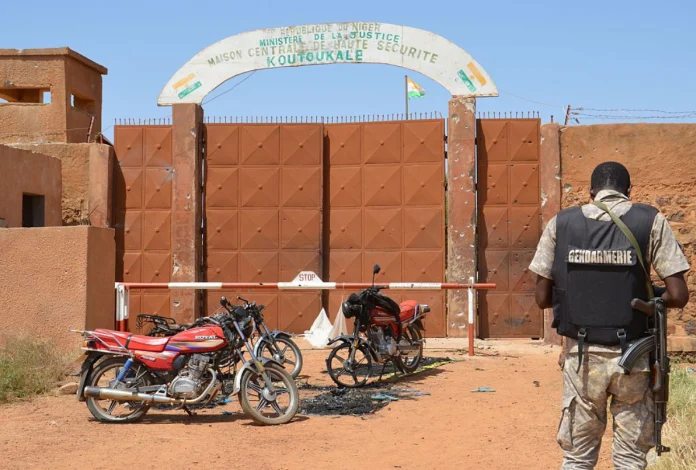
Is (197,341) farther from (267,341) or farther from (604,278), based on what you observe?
(604,278)

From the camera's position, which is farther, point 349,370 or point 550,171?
point 550,171

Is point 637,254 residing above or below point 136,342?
above

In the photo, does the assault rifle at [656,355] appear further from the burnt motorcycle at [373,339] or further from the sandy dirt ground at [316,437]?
the burnt motorcycle at [373,339]

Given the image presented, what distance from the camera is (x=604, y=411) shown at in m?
4.52

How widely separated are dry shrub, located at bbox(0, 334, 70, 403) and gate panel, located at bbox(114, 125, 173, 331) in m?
4.58

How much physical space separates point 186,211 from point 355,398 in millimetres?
6874

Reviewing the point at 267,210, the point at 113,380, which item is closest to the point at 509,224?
the point at 267,210

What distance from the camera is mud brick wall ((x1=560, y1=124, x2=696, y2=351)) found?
13.3 meters

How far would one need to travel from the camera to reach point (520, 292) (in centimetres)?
1459

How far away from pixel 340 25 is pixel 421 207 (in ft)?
11.3

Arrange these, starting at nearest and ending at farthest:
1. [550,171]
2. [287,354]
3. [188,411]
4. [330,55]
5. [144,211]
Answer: [188,411] < [287,354] < [550,171] < [144,211] < [330,55]

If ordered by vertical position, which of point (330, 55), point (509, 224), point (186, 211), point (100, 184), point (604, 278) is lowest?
point (604, 278)

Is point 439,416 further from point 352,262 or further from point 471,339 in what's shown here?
point 352,262

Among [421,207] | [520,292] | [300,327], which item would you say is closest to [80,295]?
[300,327]
